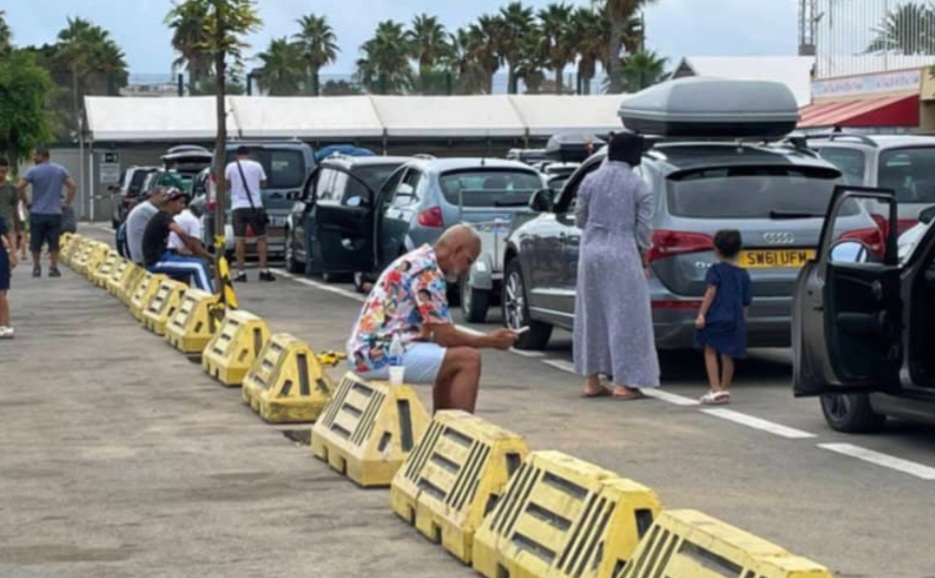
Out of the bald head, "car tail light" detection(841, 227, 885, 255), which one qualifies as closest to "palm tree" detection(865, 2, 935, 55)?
"car tail light" detection(841, 227, 885, 255)

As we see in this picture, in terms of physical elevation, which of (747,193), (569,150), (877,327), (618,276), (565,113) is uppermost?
(565,113)

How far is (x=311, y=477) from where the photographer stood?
1059 centimetres

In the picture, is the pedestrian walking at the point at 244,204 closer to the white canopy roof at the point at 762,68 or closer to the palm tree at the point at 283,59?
the white canopy roof at the point at 762,68

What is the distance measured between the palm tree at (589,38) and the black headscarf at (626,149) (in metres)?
69.5

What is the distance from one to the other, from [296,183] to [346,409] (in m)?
20.4

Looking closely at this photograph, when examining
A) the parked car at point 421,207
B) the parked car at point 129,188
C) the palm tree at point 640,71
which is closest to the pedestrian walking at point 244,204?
the parked car at point 421,207

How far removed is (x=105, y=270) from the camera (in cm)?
2730

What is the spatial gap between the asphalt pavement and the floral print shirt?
75 centimetres

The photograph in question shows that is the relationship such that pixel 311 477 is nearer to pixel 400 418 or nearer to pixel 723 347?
pixel 400 418

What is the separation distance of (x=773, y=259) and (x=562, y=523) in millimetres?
7249

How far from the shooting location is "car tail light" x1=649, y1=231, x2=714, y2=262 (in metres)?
14.2

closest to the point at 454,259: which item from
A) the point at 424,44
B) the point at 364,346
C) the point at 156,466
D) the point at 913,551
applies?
the point at 364,346

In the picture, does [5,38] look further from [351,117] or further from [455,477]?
[455,477]

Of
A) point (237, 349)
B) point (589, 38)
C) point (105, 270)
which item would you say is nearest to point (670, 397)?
point (237, 349)
